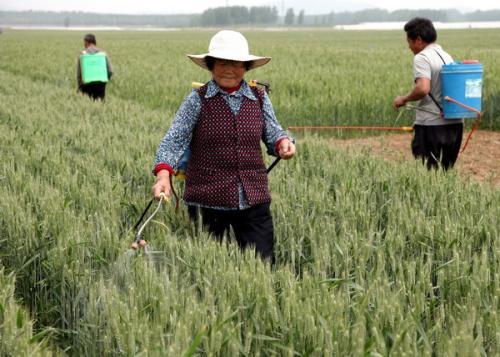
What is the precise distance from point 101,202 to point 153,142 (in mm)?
2335

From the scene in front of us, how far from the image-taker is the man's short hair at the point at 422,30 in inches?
200

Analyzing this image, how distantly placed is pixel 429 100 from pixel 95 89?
7.17m

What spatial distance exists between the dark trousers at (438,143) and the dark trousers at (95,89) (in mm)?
6858

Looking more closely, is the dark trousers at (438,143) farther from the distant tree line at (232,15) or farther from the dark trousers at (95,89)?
the distant tree line at (232,15)

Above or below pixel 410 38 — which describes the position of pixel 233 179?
below

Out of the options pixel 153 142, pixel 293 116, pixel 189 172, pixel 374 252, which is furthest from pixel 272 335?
pixel 293 116

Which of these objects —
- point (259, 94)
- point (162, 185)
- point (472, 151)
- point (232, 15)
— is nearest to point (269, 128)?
point (259, 94)

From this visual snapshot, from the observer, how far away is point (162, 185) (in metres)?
3.22

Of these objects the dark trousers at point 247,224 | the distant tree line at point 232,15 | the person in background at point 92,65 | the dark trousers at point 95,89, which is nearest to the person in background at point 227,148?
the dark trousers at point 247,224

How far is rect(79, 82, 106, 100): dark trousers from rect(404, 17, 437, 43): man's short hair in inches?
275

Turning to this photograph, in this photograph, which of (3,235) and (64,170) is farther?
(64,170)

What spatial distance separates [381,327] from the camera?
89.5 inches

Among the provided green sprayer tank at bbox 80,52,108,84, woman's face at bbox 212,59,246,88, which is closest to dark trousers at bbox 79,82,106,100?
green sprayer tank at bbox 80,52,108,84

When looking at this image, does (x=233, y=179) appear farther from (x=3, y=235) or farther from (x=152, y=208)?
(x=3, y=235)
